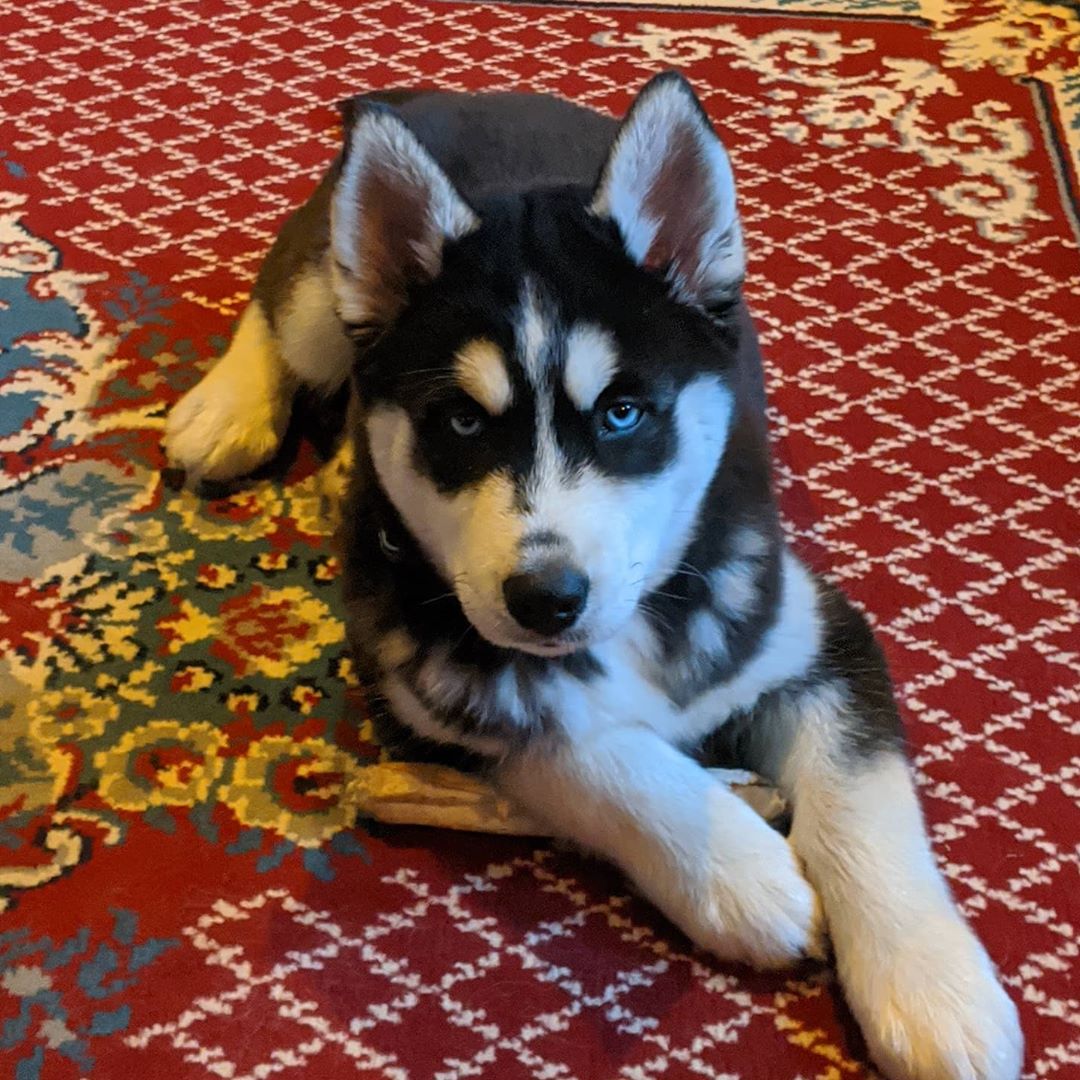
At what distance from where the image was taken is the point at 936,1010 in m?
1.50

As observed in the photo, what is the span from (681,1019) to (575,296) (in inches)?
38.0

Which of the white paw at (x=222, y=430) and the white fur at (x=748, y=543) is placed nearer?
the white fur at (x=748, y=543)

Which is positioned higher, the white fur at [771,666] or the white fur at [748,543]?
the white fur at [748,543]

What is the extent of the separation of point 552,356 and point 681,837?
660mm

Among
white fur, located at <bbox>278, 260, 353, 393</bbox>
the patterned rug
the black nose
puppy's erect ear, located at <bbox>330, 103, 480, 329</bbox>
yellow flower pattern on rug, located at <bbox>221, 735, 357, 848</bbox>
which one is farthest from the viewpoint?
white fur, located at <bbox>278, 260, 353, 393</bbox>

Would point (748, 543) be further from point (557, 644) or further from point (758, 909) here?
point (758, 909)

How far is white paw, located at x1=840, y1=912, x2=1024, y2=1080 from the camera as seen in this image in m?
1.48

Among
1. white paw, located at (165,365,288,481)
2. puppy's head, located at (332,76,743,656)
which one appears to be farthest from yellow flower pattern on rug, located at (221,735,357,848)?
white paw, located at (165,365,288,481)

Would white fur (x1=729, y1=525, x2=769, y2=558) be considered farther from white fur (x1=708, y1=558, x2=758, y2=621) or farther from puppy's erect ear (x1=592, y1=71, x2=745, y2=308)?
puppy's erect ear (x1=592, y1=71, x2=745, y2=308)

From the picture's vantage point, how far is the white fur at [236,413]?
237 cm

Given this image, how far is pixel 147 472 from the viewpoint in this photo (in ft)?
7.95

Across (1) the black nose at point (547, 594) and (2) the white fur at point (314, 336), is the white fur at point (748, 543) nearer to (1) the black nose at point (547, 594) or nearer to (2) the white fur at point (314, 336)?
(1) the black nose at point (547, 594)

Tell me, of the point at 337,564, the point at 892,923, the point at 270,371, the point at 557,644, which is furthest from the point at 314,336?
→ the point at 892,923

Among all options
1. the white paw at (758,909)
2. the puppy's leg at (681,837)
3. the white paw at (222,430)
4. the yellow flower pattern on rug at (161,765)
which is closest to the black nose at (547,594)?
the puppy's leg at (681,837)
